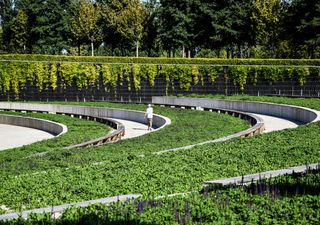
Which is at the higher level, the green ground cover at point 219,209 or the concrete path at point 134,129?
the green ground cover at point 219,209

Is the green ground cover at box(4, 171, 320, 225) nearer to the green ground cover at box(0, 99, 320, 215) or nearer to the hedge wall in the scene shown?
the green ground cover at box(0, 99, 320, 215)

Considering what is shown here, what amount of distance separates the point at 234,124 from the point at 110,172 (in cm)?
1450

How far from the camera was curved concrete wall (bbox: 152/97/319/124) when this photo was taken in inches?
1098

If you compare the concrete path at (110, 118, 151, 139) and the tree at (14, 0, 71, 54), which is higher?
the tree at (14, 0, 71, 54)

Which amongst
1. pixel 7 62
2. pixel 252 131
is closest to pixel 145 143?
pixel 252 131

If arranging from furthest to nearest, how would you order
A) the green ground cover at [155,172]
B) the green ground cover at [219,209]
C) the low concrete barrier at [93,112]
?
the low concrete barrier at [93,112] → the green ground cover at [155,172] → the green ground cover at [219,209]

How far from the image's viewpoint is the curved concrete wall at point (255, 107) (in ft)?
91.5

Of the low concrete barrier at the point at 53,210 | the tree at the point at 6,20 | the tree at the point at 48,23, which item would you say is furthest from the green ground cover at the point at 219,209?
the tree at the point at 6,20

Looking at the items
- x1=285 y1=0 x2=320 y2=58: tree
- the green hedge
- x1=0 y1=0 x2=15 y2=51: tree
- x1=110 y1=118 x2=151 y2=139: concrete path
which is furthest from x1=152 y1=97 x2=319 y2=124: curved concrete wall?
x1=0 y1=0 x2=15 y2=51: tree

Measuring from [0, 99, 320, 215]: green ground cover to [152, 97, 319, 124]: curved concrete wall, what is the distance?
9815 millimetres

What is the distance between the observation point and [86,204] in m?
8.81

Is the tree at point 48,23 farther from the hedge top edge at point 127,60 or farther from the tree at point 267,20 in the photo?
the tree at point 267,20

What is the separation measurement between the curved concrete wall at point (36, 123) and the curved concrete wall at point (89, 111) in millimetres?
3646

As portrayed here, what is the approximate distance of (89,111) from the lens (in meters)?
37.1
